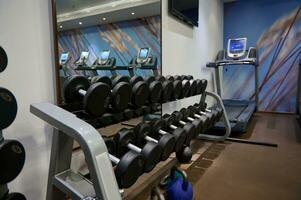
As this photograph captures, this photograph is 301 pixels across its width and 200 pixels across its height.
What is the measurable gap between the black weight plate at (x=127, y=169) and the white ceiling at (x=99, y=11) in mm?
1011

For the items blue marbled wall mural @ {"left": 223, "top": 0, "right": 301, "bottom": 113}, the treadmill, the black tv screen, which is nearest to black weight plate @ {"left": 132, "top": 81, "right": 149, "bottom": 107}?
the black tv screen

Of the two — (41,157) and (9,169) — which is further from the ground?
(9,169)

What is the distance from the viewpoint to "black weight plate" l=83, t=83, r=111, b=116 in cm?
117

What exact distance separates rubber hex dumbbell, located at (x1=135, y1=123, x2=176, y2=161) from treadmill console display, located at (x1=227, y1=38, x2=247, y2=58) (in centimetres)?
365

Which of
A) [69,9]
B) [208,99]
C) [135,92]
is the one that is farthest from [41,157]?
[208,99]

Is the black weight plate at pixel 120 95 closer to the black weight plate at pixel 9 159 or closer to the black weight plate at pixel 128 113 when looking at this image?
the black weight plate at pixel 128 113

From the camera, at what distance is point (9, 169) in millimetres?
885

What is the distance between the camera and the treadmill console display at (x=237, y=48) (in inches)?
187

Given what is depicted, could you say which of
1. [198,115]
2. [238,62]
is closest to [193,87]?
[198,115]

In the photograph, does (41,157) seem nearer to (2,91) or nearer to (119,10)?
(2,91)

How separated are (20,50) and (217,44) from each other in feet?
16.1

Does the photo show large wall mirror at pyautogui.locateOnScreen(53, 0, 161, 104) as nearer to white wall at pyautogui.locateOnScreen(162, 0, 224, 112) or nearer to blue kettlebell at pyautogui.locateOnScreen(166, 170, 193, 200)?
white wall at pyautogui.locateOnScreen(162, 0, 224, 112)

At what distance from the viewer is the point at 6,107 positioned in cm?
86

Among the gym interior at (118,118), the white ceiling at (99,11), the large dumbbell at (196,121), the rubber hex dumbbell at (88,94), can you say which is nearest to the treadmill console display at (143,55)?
the gym interior at (118,118)
